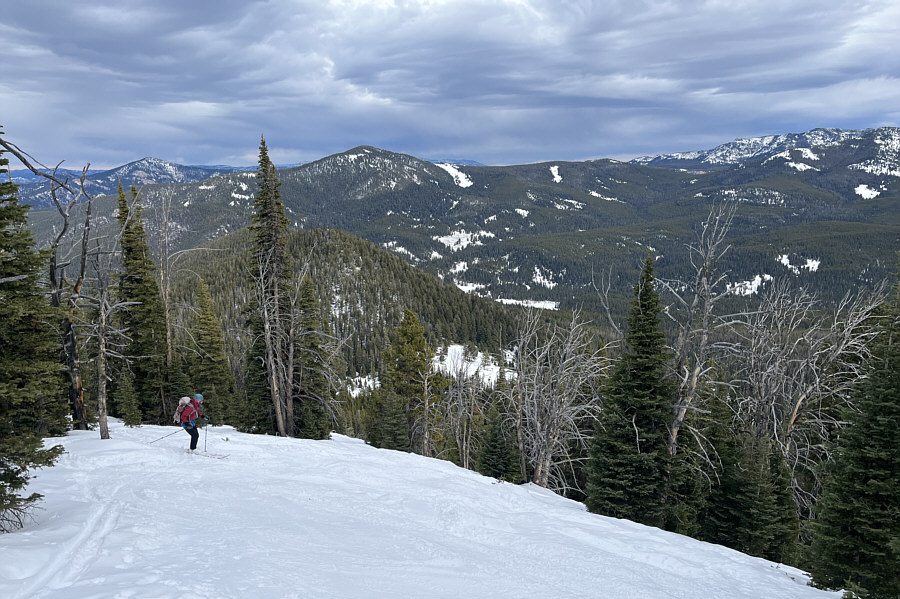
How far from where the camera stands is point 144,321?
88.9 ft

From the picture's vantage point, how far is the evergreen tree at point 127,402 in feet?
73.7

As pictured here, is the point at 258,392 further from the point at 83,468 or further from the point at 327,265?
the point at 327,265

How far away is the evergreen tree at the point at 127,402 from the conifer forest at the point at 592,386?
135mm

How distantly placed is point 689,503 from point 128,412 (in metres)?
26.3

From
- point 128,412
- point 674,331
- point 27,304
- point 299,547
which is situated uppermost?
point 27,304

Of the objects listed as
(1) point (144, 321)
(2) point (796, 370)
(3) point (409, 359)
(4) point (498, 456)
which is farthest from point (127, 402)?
(2) point (796, 370)

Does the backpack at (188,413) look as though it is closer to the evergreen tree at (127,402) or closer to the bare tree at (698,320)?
the evergreen tree at (127,402)

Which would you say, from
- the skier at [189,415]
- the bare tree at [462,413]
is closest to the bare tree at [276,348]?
the skier at [189,415]

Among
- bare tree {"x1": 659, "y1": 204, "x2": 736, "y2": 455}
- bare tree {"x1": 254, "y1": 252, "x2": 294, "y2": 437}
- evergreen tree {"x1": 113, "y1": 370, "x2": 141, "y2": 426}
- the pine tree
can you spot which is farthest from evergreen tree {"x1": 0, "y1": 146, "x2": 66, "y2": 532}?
bare tree {"x1": 659, "y1": 204, "x2": 736, "y2": 455}

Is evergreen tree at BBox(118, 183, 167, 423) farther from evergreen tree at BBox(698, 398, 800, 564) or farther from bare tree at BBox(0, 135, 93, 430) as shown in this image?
evergreen tree at BBox(698, 398, 800, 564)

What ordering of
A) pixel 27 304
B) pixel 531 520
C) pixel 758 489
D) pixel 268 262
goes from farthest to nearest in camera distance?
1. pixel 268 262
2. pixel 758 489
3. pixel 531 520
4. pixel 27 304

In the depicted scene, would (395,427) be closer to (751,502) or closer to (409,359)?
(409,359)

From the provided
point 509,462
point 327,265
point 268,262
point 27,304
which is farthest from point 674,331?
point 27,304

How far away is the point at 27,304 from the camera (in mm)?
9008
